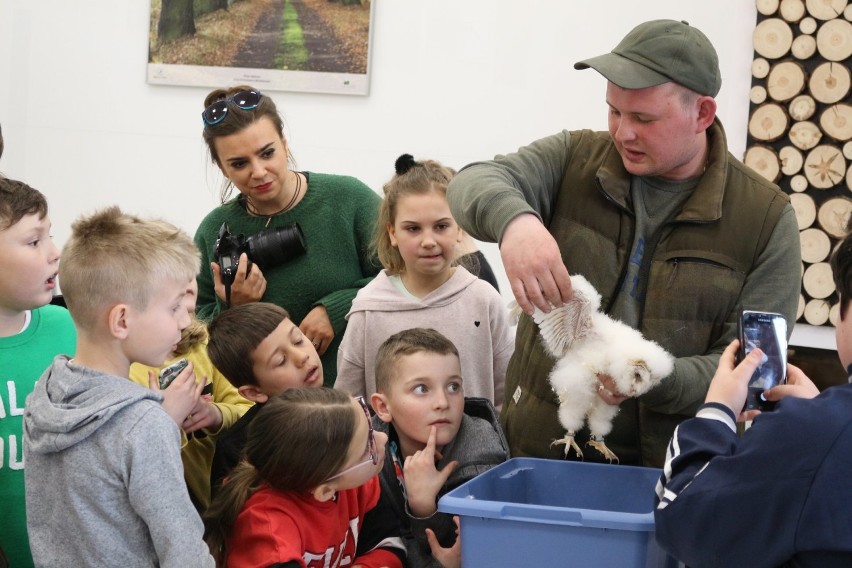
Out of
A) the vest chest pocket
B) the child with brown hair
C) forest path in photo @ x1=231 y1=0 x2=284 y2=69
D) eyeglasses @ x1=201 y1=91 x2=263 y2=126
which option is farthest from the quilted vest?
forest path in photo @ x1=231 y1=0 x2=284 y2=69

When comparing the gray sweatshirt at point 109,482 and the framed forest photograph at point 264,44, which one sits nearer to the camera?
the gray sweatshirt at point 109,482

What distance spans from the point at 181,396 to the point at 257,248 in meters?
0.68

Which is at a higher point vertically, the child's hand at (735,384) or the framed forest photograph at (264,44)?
the framed forest photograph at (264,44)

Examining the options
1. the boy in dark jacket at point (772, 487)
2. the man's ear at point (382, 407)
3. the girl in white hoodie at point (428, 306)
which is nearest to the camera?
the boy in dark jacket at point (772, 487)

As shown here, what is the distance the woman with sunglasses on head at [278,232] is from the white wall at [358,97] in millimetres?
1532

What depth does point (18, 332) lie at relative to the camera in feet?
6.30

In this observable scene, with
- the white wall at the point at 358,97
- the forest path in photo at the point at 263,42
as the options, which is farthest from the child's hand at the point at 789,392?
the forest path in photo at the point at 263,42

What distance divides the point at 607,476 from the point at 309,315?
37.3 inches

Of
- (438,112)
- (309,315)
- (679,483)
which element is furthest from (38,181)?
(679,483)

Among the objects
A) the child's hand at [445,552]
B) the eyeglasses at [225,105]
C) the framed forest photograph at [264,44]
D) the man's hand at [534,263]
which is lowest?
the child's hand at [445,552]

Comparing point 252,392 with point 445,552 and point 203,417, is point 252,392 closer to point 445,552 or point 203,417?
point 203,417

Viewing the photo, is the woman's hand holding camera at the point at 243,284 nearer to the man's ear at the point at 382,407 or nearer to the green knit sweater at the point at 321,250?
the green knit sweater at the point at 321,250

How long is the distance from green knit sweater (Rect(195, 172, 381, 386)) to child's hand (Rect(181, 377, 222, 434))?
49 centimetres

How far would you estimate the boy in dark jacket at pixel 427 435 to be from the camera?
76.7 inches
